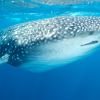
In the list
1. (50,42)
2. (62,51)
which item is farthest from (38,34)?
(62,51)

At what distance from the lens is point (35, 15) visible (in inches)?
880

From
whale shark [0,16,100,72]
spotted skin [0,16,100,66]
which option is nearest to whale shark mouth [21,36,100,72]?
whale shark [0,16,100,72]

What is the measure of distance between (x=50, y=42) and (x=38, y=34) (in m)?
0.52

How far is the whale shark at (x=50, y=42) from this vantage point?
20.6ft

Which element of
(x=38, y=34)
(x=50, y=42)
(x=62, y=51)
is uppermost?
(x=38, y=34)

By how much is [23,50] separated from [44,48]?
0.79m

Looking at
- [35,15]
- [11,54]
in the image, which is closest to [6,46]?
[11,54]

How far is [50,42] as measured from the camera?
254 inches

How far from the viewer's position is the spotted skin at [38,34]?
633cm

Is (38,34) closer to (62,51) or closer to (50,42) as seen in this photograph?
(50,42)

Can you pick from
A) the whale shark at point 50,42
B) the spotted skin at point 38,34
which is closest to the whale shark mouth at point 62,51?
the whale shark at point 50,42

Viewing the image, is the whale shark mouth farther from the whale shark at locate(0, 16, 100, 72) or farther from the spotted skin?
the spotted skin

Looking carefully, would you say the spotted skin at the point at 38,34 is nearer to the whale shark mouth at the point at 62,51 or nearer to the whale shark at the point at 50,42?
the whale shark at the point at 50,42

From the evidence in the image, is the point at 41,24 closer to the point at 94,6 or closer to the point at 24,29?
the point at 24,29
